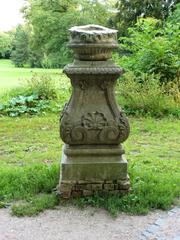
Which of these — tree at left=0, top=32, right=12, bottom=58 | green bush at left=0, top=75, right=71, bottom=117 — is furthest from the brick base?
tree at left=0, top=32, right=12, bottom=58

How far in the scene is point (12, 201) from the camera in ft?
15.9

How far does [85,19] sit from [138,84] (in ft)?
81.0

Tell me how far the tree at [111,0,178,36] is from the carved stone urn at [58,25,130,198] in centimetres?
1998

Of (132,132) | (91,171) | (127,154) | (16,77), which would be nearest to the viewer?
(91,171)

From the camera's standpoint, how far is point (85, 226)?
14.1 feet

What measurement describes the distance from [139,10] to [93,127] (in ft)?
68.9

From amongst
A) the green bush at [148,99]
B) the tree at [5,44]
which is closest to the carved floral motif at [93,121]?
the green bush at [148,99]

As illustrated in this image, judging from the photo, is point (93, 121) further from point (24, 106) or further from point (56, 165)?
point (24, 106)

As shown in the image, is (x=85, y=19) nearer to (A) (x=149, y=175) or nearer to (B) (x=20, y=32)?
(B) (x=20, y=32)

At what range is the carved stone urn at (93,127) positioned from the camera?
4.63m

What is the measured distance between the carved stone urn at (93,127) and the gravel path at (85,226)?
0.33 meters

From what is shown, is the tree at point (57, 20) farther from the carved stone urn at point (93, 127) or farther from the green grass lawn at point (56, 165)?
the carved stone urn at point (93, 127)

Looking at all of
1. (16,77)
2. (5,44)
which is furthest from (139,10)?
(5,44)

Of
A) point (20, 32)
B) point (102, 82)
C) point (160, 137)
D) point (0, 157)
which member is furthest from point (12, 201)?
point (20, 32)
